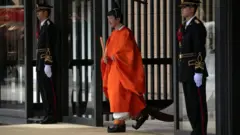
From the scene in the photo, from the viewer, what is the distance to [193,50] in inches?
298

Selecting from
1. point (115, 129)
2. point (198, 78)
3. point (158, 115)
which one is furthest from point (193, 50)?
point (158, 115)

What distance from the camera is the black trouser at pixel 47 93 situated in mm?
10531

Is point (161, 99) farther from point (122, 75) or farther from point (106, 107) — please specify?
point (122, 75)

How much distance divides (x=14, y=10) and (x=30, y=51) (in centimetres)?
94

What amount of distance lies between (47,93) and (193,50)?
3680 millimetres

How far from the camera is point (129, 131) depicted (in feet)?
31.0

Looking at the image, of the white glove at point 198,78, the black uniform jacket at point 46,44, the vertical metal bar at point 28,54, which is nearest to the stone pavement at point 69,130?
the vertical metal bar at point 28,54

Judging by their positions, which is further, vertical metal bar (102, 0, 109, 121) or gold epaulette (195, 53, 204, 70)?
vertical metal bar (102, 0, 109, 121)

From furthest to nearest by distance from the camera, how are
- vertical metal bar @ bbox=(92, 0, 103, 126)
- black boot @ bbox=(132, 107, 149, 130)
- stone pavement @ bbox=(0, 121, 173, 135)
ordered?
1. vertical metal bar @ bbox=(92, 0, 103, 126)
2. black boot @ bbox=(132, 107, 149, 130)
3. stone pavement @ bbox=(0, 121, 173, 135)

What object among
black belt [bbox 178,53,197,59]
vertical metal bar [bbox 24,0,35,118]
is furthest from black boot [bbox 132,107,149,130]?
vertical metal bar [bbox 24,0,35,118]

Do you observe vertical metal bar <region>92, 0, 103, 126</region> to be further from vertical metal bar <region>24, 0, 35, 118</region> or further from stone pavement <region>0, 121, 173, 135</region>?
vertical metal bar <region>24, 0, 35, 118</region>

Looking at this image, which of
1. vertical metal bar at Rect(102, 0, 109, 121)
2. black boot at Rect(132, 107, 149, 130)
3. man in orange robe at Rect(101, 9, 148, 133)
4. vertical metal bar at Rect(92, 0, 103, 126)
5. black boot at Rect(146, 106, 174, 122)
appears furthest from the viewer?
vertical metal bar at Rect(102, 0, 109, 121)

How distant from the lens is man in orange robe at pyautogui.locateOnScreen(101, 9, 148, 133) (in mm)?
8984

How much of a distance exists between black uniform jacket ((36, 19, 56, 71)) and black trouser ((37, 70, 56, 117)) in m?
0.19
